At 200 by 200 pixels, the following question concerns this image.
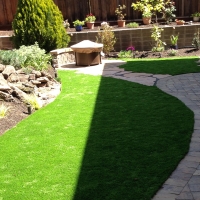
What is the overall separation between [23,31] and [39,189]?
7052mm

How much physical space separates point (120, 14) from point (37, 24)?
402cm

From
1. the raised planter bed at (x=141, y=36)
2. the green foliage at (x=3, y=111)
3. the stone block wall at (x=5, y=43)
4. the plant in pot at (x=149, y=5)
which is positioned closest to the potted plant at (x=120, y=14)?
the plant in pot at (x=149, y=5)

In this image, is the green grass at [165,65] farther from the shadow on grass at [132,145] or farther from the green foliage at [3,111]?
the green foliage at [3,111]

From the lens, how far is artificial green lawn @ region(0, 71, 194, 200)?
310 centimetres

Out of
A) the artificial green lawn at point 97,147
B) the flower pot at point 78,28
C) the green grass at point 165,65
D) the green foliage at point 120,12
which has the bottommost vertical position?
the artificial green lawn at point 97,147

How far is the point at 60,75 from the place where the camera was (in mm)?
8133

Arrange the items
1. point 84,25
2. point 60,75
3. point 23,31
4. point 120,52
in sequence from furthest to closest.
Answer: point 84,25, point 120,52, point 23,31, point 60,75

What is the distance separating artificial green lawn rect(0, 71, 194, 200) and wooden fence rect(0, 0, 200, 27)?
7.11m

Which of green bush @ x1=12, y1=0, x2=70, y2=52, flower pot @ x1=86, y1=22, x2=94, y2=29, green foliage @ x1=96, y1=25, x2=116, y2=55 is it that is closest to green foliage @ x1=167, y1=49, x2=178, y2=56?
green foliage @ x1=96, y1=25, x2=116, y2=55

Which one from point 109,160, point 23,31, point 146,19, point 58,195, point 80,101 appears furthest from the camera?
point 146,19

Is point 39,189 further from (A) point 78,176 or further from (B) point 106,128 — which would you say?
(B) point 106,128

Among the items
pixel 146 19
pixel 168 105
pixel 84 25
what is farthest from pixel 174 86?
pixel 84 25

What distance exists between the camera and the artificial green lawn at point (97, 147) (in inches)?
122

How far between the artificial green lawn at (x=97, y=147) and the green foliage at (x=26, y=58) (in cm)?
198
